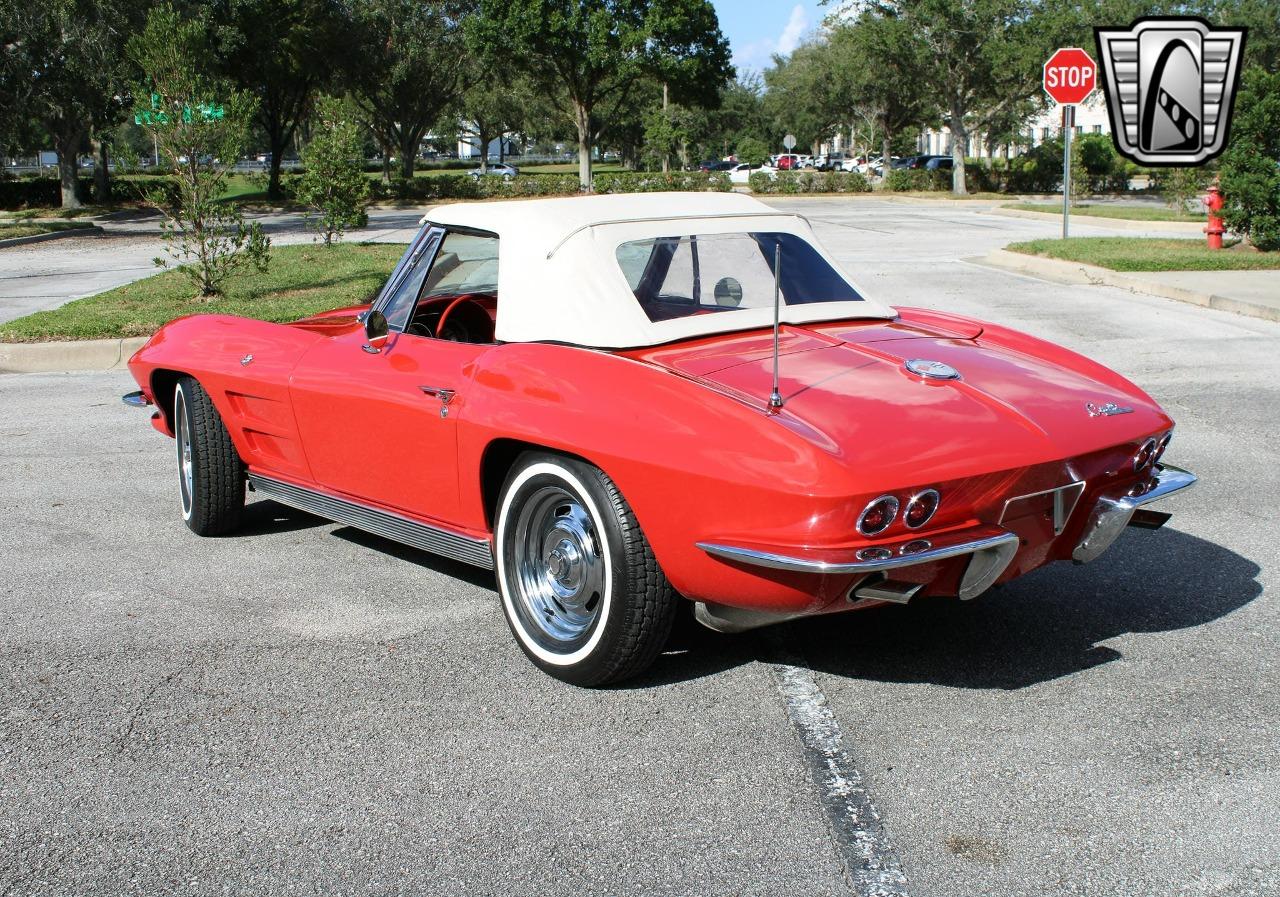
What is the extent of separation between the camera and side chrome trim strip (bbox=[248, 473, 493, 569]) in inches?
173

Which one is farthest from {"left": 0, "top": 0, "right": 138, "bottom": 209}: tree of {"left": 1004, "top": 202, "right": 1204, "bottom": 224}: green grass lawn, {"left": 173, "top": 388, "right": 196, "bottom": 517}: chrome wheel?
{"left": 173, "top": 388, "right": 196, "bottom": 517}: chrome wheel

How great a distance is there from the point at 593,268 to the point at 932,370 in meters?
1.19

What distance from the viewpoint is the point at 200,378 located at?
549 cm

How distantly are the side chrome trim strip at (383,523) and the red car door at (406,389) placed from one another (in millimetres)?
57

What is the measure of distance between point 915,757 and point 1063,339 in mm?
Result: 8661

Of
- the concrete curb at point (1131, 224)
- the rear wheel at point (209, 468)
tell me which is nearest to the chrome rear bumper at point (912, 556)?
the rear wheel at point (209, 468)

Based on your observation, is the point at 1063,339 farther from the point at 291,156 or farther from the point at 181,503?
the point at 291,156

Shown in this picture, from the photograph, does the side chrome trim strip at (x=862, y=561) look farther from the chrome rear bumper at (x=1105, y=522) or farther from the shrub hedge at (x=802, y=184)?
the shrub hedge at (x=802, y=184)

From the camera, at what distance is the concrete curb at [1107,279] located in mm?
Answer: 13138

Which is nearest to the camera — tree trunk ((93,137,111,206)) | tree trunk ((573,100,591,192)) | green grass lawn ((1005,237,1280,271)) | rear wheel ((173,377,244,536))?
rear wheel ((173,377,244,536))

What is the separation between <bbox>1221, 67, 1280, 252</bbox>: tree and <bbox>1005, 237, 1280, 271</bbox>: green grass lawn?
0.46m

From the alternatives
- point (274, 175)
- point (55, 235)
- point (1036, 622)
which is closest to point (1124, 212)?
point (55, 235)

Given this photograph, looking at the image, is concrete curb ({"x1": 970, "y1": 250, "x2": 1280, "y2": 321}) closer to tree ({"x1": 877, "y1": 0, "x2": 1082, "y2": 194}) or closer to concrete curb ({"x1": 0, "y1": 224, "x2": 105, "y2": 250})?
concrete curb ({"x1": 0, "y1": 224, "x2": 105, "y2": 250})

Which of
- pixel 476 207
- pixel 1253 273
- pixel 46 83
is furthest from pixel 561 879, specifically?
pixel 46 83
